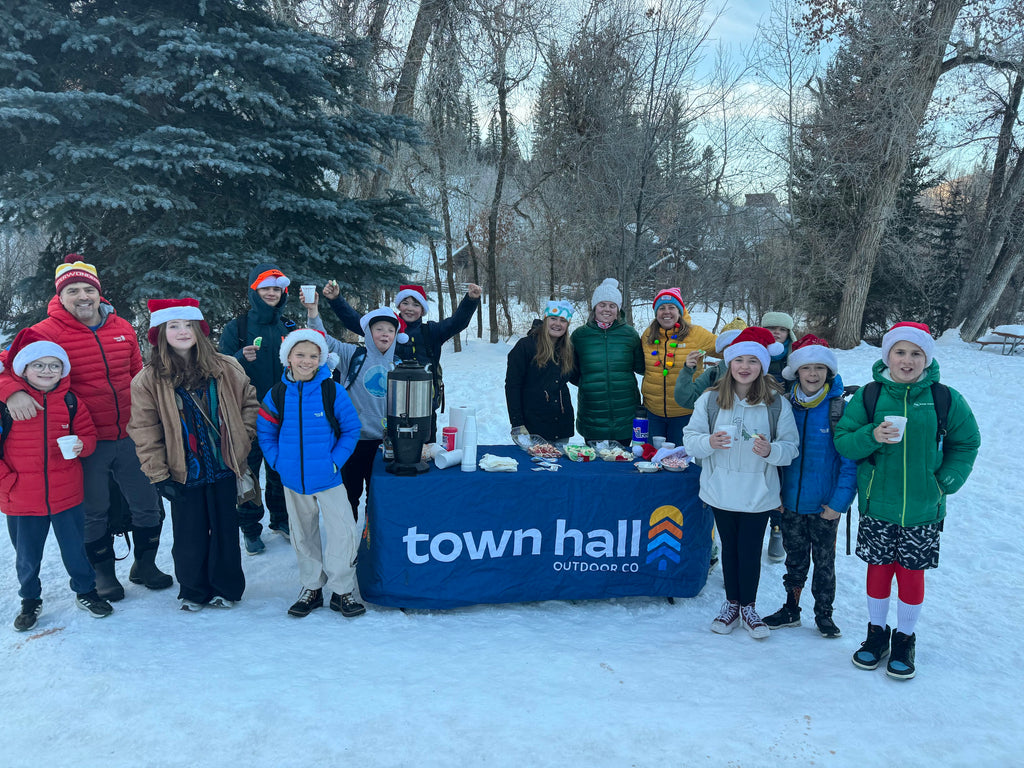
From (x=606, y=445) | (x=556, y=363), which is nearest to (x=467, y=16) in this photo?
(x=556, y=363)

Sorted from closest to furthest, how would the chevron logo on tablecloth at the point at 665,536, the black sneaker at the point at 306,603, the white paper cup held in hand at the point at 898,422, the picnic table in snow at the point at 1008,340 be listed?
1. the white paper cup held in hand at the point at 898,422
2. the black sneaker at the point at 306,603
3. the chevron logo on tablecloth at the point at 665,536
4. the picnic table in snow at the point at 1008,340

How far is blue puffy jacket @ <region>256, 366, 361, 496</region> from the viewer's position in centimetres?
353

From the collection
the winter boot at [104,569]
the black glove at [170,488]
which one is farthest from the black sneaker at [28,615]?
the black glove at [170,488]

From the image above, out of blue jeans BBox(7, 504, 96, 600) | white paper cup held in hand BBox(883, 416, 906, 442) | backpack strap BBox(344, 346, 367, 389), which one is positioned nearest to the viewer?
white paper cup held in hand BBox(883, 416, 906, 442)

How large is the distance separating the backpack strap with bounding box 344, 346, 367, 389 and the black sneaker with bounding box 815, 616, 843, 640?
3.42 meters

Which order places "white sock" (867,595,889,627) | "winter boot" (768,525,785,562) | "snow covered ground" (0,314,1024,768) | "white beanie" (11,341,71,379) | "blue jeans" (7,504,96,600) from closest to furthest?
"snow covered ground" (0,314,1024,768), "white sock" (867,595,889,627), "white beanie" (11,341,71,379), "blue jeans" (7,504,96,600), "winter boot" (768,525,785,562)

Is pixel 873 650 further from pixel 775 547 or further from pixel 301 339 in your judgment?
pixel 301 339

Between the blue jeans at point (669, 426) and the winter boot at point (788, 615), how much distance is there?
1.37m

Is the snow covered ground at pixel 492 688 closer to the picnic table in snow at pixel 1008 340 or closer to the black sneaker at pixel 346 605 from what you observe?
the black sneaker at pixel 346 605

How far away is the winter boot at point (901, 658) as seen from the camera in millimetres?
3094

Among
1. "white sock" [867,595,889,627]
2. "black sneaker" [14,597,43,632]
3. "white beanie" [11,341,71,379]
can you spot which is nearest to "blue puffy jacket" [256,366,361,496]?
"white beanie" [11,341,71,379]

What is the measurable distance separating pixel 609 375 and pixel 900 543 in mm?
2188

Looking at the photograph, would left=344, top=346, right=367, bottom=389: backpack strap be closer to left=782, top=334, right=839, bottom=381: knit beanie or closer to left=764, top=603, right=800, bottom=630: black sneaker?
left=782, top=334, right=839, bottom=381: knit beanie

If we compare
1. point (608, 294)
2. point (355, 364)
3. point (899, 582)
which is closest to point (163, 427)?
point (355, 364)
